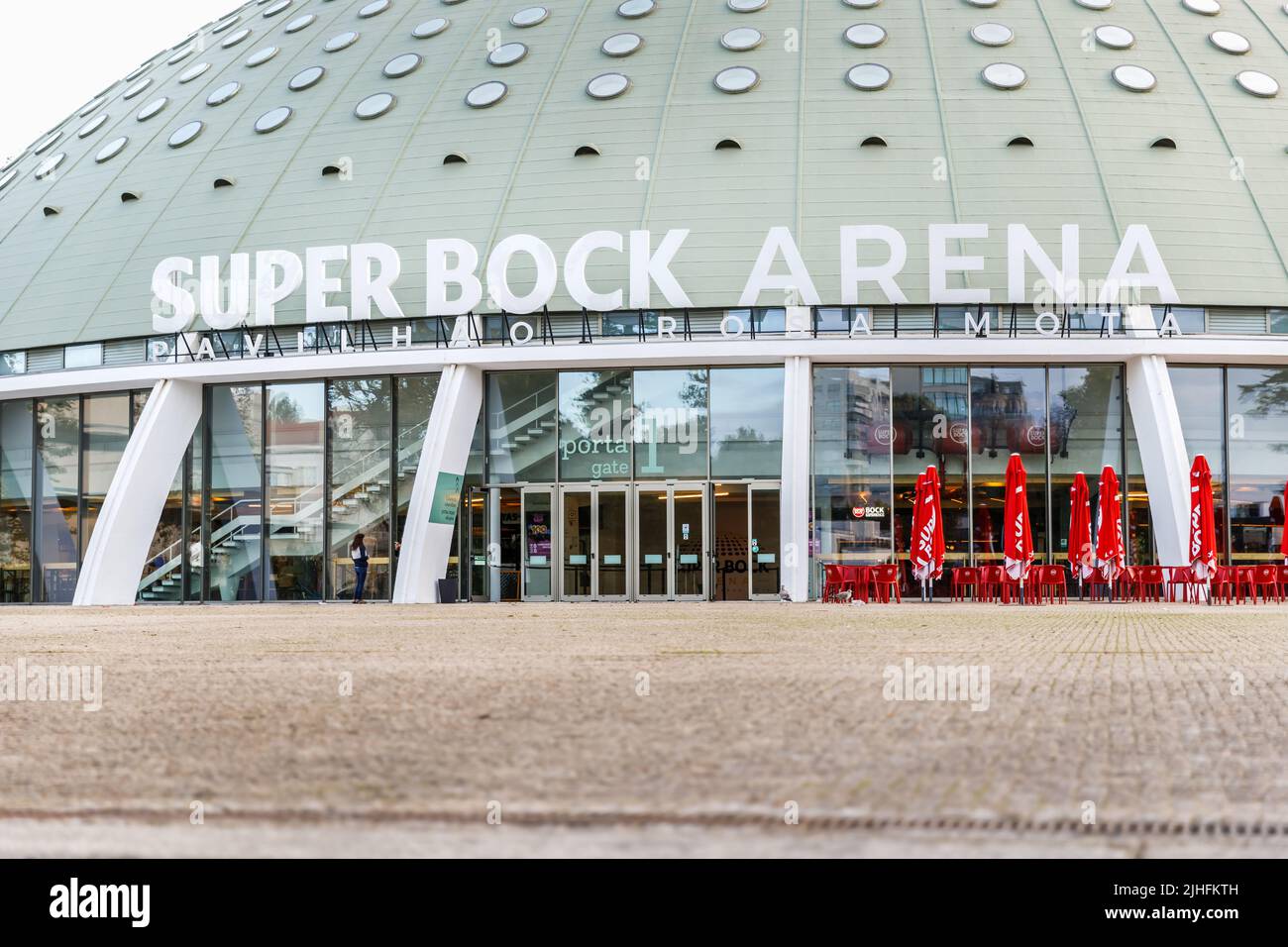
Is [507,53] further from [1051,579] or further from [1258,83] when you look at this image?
[1051,579]

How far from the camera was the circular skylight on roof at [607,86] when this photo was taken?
36469 mm

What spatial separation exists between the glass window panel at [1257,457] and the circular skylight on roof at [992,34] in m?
10.7

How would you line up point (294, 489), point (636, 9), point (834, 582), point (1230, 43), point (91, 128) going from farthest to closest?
Answer: point (91, 128), point (636, 9), point (1230, 43), point (294, 489), point (834, 582)

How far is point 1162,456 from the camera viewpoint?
30.5 m

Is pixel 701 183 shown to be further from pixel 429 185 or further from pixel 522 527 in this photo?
→ pixel 522 527

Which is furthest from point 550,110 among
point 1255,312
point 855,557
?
point 1255,312

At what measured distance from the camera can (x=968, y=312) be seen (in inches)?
1256

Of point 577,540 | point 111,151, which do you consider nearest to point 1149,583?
point 577,540

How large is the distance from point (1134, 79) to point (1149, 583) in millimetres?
13125

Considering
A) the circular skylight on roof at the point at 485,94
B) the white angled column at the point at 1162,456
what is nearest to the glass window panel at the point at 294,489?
the circular skylight on roof at the point at 485,94

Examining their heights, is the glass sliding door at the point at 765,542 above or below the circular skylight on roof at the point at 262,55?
below

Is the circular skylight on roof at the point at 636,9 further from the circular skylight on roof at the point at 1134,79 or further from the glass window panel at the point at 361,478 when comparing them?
the glass window panel at the point at 361,478

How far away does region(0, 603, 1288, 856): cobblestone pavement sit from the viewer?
4.38m

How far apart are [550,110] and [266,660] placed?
27106mm
